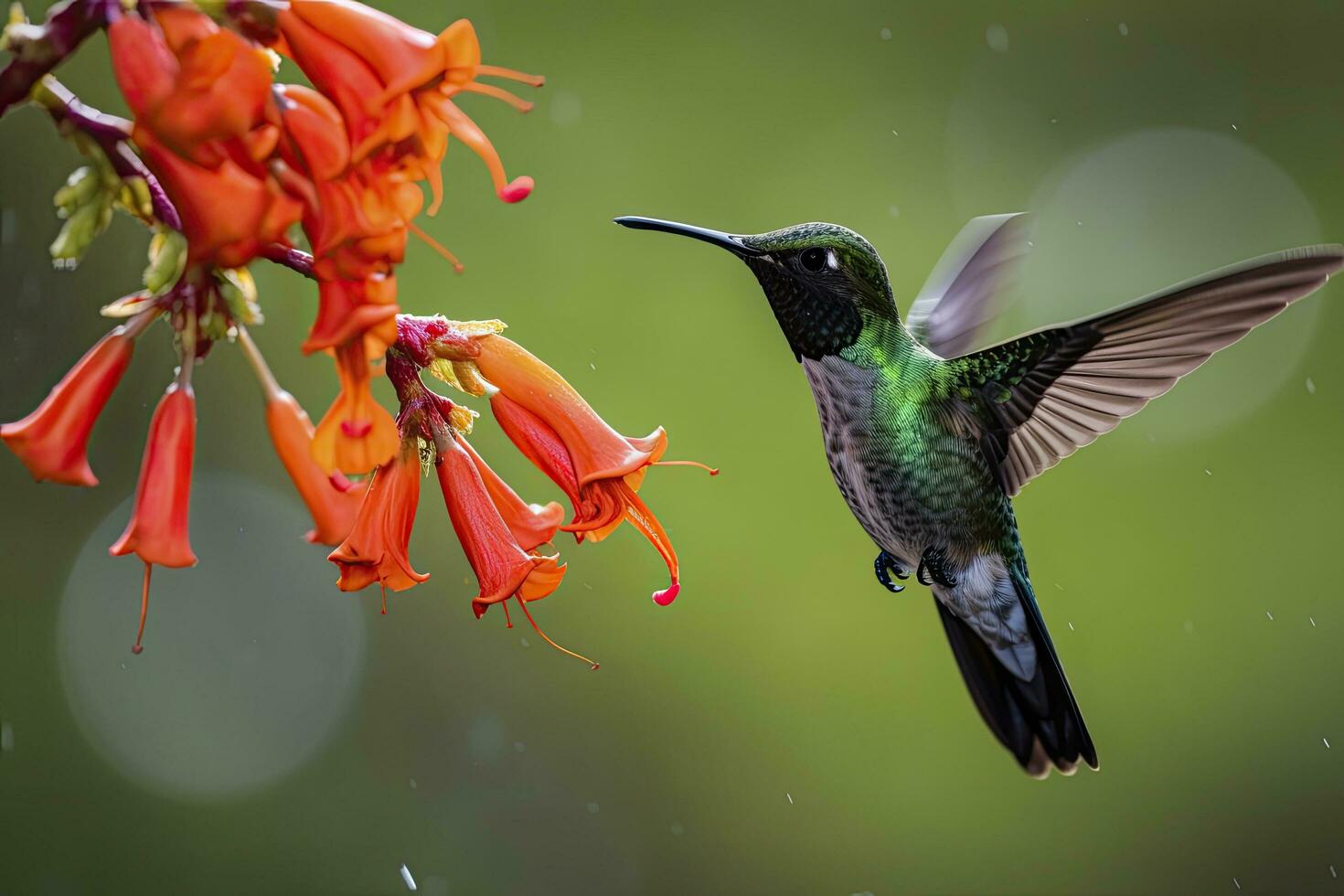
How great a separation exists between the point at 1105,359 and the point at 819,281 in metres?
0.40

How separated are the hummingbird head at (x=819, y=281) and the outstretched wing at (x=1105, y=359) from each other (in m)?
0.20

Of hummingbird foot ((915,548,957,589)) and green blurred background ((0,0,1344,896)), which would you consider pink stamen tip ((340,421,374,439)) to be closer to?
hummingbird foot ((915,548,957,589))

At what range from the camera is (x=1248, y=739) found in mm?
3709

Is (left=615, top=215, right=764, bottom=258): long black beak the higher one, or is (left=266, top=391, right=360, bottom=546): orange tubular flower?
(left=615, top=215, right=764, bottom=258): long black beak

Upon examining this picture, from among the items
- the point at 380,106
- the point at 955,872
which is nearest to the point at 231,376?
the point at 955,872

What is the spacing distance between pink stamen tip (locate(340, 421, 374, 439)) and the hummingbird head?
0.86 metres

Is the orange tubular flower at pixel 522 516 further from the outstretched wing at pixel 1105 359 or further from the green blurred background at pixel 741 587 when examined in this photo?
the green blurred background at pixel 741 587

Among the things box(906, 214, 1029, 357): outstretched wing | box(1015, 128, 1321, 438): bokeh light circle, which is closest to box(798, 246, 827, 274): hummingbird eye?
box(906, 214, 1029, 357): outstretched wing

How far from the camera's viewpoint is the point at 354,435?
0.95 m

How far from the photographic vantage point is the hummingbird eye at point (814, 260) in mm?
1781

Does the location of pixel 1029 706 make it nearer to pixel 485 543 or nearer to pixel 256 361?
pixel 485 543

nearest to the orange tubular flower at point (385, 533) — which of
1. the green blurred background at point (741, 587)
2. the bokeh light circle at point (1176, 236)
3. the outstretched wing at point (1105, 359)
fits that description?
the outstretched wing at point (1105, 359)

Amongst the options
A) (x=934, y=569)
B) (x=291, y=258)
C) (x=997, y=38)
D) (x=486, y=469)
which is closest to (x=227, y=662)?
(x=934, y=569)

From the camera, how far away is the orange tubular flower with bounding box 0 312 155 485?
96 cm
